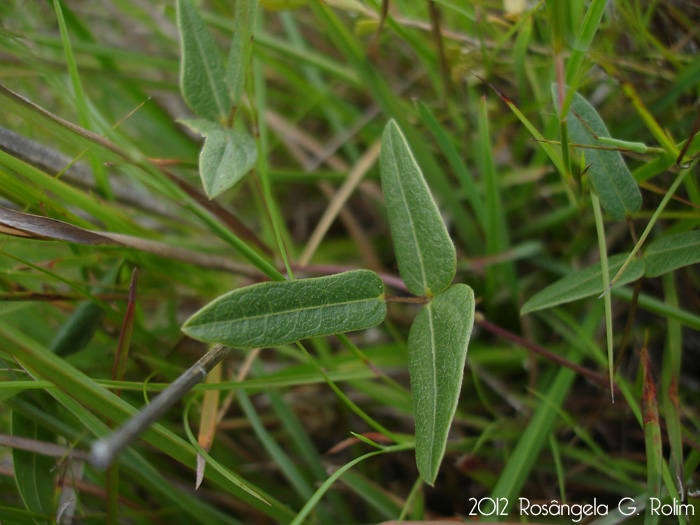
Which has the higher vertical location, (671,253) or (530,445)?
(671,253)

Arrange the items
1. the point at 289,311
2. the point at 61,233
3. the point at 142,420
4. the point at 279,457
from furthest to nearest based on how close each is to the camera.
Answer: the point at 279,457 → the point at 61,233 → the point at 289,311 → the point at 142,420

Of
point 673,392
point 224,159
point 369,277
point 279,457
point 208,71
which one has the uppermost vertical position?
point 208,71

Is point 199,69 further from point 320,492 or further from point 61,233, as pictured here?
point 320,492

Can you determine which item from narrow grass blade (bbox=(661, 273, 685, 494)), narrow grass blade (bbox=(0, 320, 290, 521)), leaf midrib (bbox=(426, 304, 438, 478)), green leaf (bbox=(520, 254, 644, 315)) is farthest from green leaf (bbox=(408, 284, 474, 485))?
narrow grass blade (bbox=(661, 273, 685, 494))

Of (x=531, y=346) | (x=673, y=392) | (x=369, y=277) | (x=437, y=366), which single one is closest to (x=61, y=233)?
(x=369, y=277)

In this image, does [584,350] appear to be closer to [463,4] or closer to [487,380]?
[487,380]

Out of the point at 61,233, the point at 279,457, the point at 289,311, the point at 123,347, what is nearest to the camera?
the point at 289,311

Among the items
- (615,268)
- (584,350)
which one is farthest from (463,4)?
(584,350)
